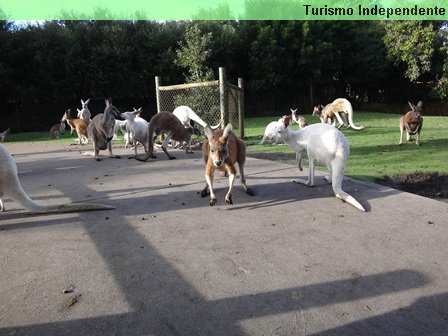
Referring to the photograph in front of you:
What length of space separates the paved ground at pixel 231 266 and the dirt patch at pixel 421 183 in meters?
0.89

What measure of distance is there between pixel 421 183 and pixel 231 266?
3.56 meters

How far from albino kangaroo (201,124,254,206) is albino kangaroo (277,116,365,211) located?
75 centimetres

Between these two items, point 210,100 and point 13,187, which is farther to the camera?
point 210,100

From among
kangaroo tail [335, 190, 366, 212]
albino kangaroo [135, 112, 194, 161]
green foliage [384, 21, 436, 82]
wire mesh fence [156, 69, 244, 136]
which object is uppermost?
green foliage [384, 21, 436, 82]

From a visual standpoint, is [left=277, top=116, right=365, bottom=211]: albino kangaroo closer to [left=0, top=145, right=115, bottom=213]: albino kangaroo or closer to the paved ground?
the paved ground

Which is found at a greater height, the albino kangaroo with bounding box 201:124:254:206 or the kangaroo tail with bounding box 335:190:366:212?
the albino kangaroo with bounding box 201:124:254:206

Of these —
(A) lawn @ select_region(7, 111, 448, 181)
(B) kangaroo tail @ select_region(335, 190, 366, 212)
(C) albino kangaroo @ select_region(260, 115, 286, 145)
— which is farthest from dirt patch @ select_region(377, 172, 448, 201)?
(C) albino kangaroo @ select_region(260, 115, 286, 145)

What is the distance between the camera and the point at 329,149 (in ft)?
13.2

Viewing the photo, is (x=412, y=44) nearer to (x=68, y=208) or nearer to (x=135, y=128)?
(x=135, y=128)

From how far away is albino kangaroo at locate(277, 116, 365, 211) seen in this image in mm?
3877

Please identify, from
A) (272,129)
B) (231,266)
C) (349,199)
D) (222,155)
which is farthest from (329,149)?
(272,129)

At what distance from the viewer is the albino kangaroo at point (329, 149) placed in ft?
12.7

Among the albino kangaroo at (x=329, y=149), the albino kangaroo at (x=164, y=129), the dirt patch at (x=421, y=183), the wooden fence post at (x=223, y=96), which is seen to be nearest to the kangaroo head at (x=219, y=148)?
the albino kangaroo at (x=329, y=149)

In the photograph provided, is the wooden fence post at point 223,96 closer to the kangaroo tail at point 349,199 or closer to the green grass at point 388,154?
the green grass at point 388,154
